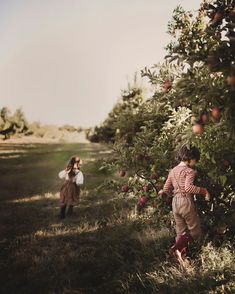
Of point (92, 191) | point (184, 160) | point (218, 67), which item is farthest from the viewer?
point (92, 191)

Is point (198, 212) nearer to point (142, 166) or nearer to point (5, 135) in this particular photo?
point (142, 166)

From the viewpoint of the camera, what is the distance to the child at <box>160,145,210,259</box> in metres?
4.98

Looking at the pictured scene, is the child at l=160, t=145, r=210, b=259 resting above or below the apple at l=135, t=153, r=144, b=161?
below

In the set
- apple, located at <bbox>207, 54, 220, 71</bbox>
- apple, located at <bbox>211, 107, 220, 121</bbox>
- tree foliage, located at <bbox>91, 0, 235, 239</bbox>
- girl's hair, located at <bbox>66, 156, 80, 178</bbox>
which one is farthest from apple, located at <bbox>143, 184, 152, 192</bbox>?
girl's hair, located at <bbox>66, 156, 80, 178</bbox>

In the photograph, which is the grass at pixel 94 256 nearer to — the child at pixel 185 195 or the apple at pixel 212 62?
the child at pixel 185 195

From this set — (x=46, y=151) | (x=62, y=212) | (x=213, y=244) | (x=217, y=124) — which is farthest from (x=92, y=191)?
(x=46, y=151)

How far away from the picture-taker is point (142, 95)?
14781 millimetres

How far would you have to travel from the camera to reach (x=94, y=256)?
6168mm

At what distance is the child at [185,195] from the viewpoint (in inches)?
196

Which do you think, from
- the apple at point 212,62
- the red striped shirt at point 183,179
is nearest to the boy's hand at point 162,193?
the red striped shirt at point 183,179

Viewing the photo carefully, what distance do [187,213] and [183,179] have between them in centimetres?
Result: 48

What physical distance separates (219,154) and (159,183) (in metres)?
1.53

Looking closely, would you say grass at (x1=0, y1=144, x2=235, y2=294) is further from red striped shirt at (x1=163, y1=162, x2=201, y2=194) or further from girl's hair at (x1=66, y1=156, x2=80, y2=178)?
girl's hair at (x1=66, y1=156, x2=80, y2=178)

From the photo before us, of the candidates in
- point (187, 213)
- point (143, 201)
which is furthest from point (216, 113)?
point (143, 201)
